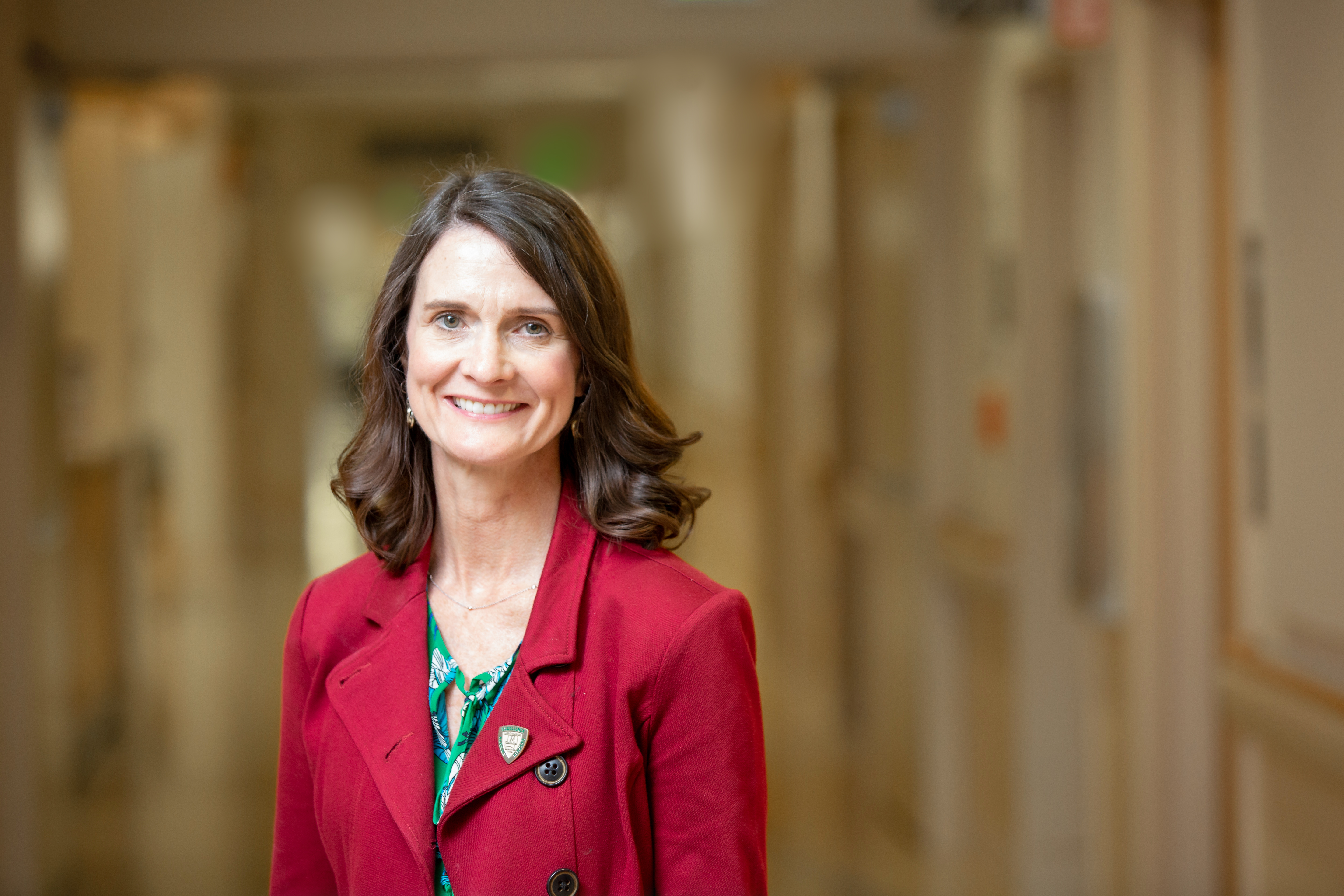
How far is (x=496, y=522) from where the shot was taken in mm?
Result: 1249

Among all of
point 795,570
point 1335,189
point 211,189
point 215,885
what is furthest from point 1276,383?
point 211,189

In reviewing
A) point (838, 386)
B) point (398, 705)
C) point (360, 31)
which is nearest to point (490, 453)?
point (398, 705)

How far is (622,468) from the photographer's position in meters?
1.28

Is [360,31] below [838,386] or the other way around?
the other way around

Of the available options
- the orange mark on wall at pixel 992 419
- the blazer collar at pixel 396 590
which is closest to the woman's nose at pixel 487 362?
the blazer collar at pixel 396 590

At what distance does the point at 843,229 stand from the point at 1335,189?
3271 mm

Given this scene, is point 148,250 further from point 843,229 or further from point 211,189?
point 843,229

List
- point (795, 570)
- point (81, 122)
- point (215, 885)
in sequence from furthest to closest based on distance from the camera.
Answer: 1. point (795, 570)
2. point (81, 122)
3. point (215, 885)

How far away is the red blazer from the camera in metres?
1.16

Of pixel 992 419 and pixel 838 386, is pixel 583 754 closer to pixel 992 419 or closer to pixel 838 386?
pixel 992 419

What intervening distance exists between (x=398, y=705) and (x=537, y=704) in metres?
0.14

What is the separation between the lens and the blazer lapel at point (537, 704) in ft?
3.80

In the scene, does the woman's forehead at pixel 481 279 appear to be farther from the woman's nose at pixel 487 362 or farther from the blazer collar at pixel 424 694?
the blazer collar at pixel 424 694

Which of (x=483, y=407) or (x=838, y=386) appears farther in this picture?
(x=838, y=386)
